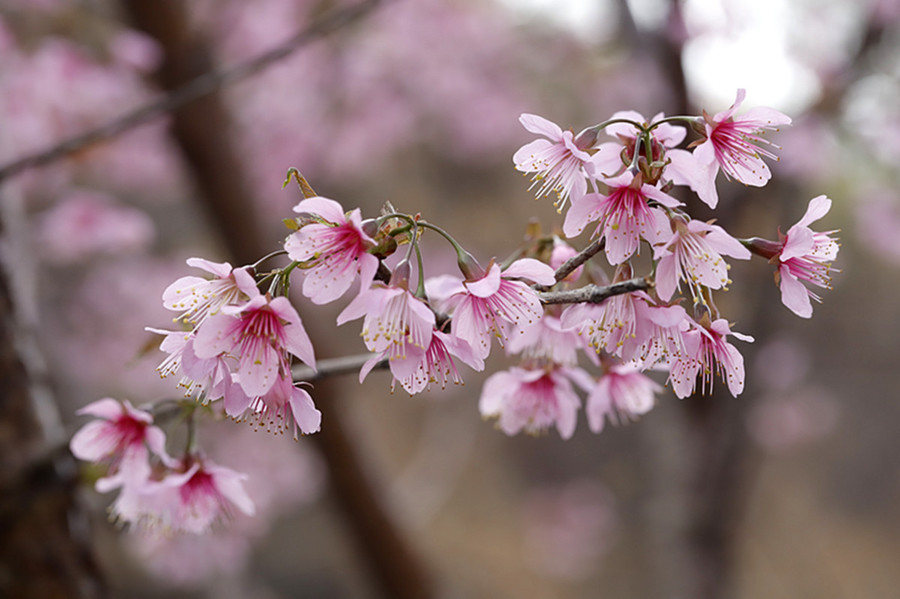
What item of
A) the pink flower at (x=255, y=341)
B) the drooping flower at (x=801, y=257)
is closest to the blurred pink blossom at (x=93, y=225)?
the pink flower at (x=255, y=341)

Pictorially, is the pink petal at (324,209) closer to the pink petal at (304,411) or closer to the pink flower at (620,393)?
the pink petal at (304,411)

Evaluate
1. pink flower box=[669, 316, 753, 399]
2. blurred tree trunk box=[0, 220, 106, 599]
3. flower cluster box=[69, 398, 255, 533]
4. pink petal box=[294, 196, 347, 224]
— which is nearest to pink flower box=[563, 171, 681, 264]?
pink flower box=[669, 316, 753, 399]

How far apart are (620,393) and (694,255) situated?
25 centimetres

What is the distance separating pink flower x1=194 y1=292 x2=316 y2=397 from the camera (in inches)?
19.9

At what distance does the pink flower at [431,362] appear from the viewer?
523mm

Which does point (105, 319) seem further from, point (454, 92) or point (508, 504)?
point (508, 504)

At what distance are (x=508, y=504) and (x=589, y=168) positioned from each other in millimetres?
4473

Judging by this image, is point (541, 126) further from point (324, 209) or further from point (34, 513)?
point (34, 513)

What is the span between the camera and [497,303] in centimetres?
57

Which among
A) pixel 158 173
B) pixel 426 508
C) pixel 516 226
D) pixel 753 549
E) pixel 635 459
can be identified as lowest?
pixel 753 549

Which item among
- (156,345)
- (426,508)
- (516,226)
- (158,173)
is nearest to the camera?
(156,345)

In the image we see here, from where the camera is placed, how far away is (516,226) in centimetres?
495

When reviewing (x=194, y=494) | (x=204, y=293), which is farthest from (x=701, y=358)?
(x=194, y=494)

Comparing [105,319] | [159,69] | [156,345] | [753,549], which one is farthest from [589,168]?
[753,549]
